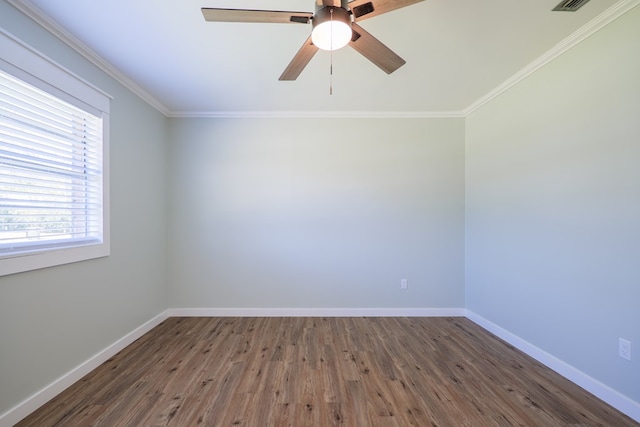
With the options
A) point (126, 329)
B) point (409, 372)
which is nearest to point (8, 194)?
point (126, 329)

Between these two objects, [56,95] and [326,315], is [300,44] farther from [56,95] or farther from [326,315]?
[326,315]

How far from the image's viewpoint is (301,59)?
5.31ft

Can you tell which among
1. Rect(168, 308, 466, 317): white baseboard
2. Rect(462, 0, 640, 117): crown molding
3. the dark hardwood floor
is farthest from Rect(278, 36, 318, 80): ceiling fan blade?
Rect(168, 308, 466, 317): white baseboard

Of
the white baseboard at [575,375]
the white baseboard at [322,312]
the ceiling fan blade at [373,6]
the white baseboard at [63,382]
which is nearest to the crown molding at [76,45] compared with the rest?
the ceiling fan blade at [373,6]

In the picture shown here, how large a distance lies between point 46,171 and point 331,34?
215 centimetres

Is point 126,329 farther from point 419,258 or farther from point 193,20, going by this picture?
point 419,258

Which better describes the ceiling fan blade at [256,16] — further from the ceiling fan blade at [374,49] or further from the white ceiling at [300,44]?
the white ceiling at [300,44]

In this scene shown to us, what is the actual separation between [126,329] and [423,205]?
140 inches

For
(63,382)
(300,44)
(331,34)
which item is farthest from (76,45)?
(63,382)

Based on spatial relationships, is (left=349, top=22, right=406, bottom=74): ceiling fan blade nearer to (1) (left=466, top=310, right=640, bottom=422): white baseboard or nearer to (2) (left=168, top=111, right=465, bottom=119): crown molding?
(2) (left=168, top=111, right=465, bottom=119): crown molding

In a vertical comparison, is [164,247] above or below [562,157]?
below

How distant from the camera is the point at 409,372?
7.04ft

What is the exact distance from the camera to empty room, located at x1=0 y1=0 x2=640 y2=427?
168 cm

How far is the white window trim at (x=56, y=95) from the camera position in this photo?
5.23ft
